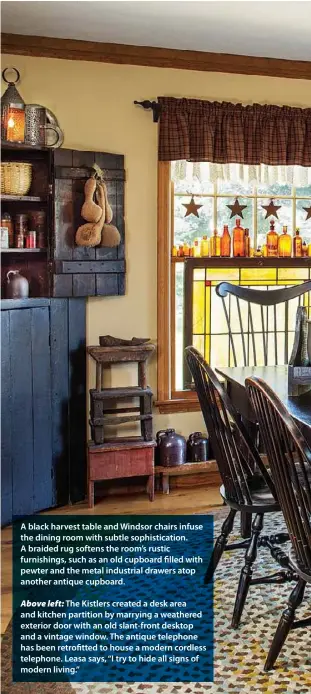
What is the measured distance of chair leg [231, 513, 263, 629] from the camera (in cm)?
271

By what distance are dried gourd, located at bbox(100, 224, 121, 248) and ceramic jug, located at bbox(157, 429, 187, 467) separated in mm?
1108

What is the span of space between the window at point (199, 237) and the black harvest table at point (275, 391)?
993 millimetres

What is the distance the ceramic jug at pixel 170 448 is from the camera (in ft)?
14.2

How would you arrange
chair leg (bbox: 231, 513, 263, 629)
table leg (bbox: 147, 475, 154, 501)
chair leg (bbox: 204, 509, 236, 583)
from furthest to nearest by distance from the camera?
table leg (bbox: 147, 475, 154, 501) < chair leg (bbox: 204, 509, 236, 583) < chair leg (bbox: 231, 513, 263, 629)

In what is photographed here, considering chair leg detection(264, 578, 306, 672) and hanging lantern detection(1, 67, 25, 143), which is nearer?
chair leg detection(264, 578, 306, 672)

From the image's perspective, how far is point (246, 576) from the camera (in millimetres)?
2715

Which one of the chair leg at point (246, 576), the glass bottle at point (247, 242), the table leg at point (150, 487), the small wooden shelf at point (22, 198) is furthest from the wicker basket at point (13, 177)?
the chair leg at point (246, 576)

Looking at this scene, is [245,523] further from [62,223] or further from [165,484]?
[62,223]

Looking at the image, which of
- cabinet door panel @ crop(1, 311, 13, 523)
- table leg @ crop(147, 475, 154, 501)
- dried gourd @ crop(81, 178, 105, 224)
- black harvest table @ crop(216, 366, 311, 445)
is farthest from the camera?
table leg @ crop(147, 475, 154, 501)

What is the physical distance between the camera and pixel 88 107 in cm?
418

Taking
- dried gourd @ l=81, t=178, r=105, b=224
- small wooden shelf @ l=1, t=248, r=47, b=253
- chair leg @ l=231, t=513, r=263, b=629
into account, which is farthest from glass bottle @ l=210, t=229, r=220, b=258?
chair leg @ l=231, t=513, r=263, b=629

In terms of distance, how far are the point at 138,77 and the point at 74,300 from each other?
1.29 meters

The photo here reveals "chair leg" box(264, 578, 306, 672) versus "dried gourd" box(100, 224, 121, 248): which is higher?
"dried gourd" box(100, 224, 121, 248)

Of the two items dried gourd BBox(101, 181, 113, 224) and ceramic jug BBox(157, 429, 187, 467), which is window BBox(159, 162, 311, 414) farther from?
dried gourd BBox(101, 181, 113, 224)
